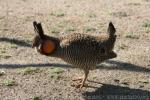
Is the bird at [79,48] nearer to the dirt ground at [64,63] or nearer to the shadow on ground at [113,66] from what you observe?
the dirt ground at [64,63]

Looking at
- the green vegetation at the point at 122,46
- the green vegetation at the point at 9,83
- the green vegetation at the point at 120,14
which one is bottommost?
the green vegetation at the point at 9,83

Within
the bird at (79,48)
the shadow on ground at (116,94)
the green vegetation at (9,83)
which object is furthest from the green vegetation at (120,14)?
the green vegetation at (9,83)

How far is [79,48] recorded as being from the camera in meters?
6.77

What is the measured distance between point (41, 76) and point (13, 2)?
18.0ft

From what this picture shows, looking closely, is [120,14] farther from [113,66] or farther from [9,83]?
[9,83]

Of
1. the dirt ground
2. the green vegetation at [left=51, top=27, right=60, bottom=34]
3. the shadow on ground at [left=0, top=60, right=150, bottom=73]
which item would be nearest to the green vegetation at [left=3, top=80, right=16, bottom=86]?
the dirt ground

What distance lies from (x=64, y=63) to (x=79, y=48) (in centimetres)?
134

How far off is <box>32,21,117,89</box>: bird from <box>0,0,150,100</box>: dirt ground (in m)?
0.49

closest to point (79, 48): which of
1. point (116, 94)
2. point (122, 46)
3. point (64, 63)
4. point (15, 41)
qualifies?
point (116, 94)

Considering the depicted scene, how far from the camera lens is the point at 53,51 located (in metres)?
6.92

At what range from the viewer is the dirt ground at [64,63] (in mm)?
6934

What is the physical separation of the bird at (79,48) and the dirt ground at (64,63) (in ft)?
1.61

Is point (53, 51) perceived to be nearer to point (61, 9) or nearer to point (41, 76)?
point (41, 76)

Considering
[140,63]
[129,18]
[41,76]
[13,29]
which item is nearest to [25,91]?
[41,76]
